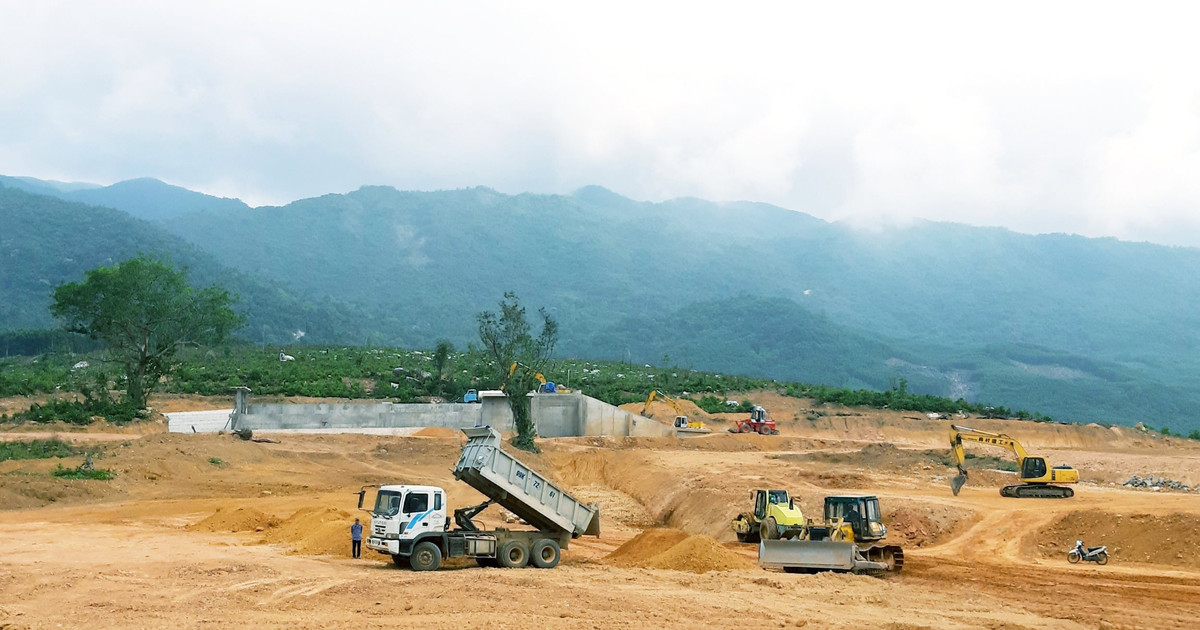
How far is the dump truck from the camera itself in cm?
2059

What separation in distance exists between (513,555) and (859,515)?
8852mm

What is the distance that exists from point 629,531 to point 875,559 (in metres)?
10.5

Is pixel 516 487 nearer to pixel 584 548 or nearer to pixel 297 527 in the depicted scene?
pixel 584 548

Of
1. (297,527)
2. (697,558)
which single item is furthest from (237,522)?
(697,558)

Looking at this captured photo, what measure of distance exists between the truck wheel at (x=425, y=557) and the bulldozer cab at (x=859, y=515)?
9991 mm

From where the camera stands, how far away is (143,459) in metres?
37.3

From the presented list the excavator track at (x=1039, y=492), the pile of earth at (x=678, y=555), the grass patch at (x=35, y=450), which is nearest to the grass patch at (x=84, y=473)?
the grass patch at (x=35, y=450)

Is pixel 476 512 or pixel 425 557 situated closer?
pixel 425 557

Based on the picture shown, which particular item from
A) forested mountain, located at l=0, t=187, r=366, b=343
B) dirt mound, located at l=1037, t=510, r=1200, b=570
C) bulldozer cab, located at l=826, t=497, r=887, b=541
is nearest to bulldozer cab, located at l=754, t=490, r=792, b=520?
bulldozer cab, located at l=826, t=497, r=887, b=541

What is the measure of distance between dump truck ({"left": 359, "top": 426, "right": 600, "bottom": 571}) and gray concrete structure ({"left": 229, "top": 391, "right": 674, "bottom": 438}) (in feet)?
107

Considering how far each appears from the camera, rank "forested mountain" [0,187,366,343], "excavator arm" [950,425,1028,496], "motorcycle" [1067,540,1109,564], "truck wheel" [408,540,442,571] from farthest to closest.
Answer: "forested mountain" [0,187,366,343] → "excavator arm" [950,425,1028,496] → "motorcycle" [1067,540,1109,564] → "truck wheel" [408,540,442,571]

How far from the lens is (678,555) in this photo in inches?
843

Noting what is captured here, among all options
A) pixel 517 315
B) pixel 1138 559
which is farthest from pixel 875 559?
pixel 517 315

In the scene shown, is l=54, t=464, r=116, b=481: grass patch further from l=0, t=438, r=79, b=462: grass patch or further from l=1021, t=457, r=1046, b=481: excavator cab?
l=1021, t=457, r=1046, b=481: excavator cab
